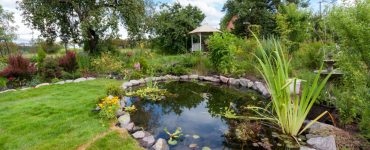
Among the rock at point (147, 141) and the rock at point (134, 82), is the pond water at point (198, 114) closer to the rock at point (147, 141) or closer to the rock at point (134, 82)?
the rock at point (147, 141)

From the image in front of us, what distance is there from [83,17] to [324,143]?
9698mm

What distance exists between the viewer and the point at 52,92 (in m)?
5.04


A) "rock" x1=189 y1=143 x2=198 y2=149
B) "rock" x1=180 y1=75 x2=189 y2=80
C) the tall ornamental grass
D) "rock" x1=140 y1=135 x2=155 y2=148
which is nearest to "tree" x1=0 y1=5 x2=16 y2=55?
"rock" x1=180 y1=75 x2=189 y2=80

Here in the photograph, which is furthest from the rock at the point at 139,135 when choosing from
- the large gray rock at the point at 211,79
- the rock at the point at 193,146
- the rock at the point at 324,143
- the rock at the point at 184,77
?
the rock at the point at 184,77

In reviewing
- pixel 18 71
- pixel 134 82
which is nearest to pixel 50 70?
pixel 18 71

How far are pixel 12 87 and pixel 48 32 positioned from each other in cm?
476

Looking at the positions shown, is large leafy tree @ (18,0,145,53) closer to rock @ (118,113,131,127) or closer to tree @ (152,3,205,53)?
tree @ (152,3,205,53)

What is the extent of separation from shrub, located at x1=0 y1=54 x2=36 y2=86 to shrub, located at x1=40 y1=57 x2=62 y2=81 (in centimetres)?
36

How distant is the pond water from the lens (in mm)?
2947

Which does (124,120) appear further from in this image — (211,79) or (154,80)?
(211,79)

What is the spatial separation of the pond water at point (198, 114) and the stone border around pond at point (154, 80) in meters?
0.21

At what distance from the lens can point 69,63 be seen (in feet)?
23.5

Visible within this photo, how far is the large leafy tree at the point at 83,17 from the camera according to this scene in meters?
8.55

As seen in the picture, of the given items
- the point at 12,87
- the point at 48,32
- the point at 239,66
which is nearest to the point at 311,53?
the point at 239,66
